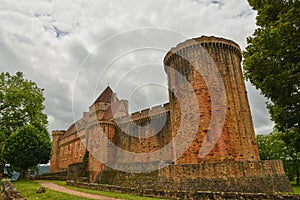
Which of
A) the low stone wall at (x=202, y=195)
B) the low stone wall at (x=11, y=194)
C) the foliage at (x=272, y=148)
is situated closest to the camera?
the low stone wall at (x=11, y=194)

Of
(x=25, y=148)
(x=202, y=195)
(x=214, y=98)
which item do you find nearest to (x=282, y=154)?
(x=214, y=98)

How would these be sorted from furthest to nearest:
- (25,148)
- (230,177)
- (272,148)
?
(272,148) → (25,148) → (230,177)

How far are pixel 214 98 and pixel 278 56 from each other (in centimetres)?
611

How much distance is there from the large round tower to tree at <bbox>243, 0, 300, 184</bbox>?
4.13 m

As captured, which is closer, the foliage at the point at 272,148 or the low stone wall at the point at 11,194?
the low stone wall at the point at 11,194

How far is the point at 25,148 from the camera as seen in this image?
23.6 metres

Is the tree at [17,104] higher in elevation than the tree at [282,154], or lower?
higher

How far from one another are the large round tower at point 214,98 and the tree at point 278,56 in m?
4.13

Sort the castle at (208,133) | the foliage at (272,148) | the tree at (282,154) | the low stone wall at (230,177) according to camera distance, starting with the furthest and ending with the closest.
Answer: the foliage at (272,148)
the tree at (282,154)
the castle at (208,133)
the low stone wall at (230,177)

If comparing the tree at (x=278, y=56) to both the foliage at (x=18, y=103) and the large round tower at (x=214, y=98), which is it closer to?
the large round tower at (x=214, y=98)

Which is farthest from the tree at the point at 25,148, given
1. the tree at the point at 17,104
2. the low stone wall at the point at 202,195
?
the low stone wall at the point at 202,195

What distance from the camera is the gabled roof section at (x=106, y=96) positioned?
3747cm

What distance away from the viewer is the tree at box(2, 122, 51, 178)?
2338 centimetres

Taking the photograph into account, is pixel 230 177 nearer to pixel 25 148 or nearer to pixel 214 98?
pixel 214 98
